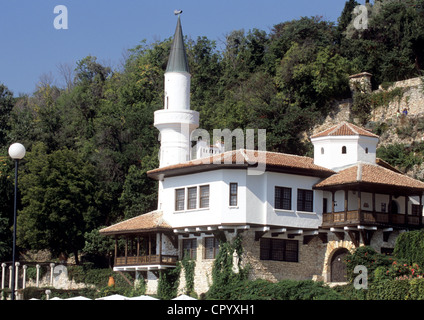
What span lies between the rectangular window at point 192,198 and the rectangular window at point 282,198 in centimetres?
416

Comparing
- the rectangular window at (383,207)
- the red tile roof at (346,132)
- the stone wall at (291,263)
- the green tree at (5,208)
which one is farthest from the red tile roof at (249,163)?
the green tree at (5,208)

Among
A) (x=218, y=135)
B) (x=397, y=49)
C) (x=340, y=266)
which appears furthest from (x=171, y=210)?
(x=397, y=49)

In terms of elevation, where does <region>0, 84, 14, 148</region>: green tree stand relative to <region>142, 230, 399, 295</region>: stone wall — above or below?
above

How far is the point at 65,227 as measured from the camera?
52.8 metres

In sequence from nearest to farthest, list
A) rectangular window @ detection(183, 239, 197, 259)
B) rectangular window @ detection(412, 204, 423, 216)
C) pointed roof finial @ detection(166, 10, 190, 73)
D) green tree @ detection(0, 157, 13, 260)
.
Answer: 1. rectangular window @ detection(183, 239, 197, 259)
2. rectangular window @ detection(412, 204, 423, 216)
3. pointed roof finial @ detection(166, 10, 190, 73)
4. green tree @ detection(0, 157, 13, 260)

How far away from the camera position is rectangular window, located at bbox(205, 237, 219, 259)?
137 ft

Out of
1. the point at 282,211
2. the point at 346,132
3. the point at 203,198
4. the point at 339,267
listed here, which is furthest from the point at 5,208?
the point at 339,267

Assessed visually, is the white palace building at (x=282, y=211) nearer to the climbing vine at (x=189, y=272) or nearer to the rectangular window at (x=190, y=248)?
the rectangular window at (x=190, y=248)

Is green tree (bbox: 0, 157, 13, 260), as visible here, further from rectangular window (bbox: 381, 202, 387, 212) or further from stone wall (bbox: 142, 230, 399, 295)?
rectangular window (bbox: 381, 202, 387, 212)

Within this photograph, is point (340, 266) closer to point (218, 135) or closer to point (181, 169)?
point (181, 169)

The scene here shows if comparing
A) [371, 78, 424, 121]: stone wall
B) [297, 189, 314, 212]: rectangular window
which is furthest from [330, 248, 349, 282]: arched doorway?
[371, 78, 424, 121]: stone wall

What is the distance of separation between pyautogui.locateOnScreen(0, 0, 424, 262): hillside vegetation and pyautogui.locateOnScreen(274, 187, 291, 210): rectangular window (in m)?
14.3

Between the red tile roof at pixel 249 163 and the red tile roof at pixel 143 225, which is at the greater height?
the red tile roof at pixel 249 163

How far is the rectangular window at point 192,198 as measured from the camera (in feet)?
137
